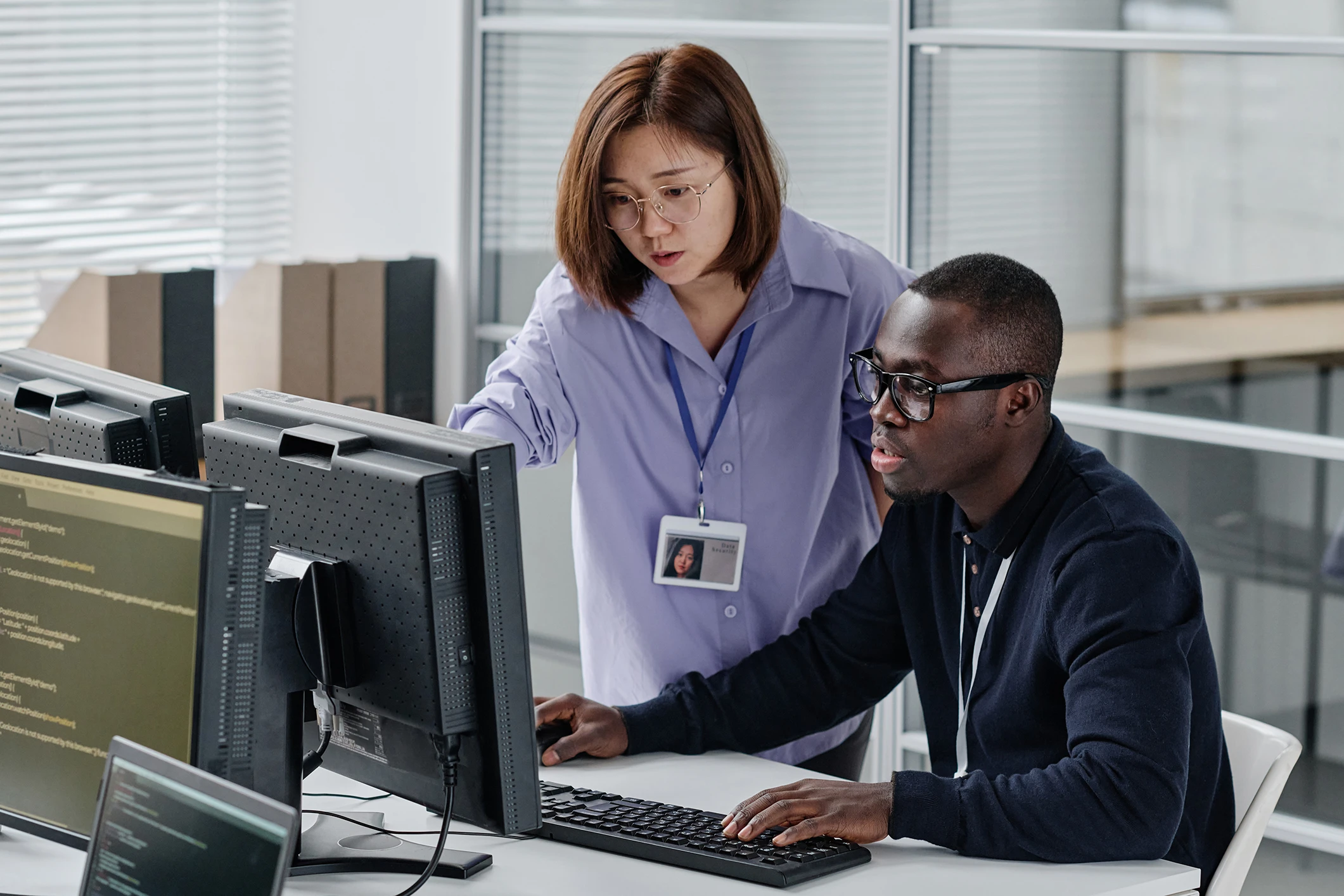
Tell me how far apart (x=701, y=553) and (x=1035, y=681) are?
0.53m

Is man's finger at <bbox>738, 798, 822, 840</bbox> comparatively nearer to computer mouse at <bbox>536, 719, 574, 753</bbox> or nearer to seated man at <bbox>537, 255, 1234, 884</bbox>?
seated man at <bbox>537, 255, 1234, 884</bbox>

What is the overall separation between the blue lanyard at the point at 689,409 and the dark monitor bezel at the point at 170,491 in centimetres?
88

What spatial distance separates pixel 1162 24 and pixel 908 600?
154cm

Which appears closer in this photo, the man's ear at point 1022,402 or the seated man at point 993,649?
the seated man at point 993,649

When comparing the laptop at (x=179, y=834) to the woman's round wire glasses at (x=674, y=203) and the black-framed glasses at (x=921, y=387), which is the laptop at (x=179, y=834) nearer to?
the black-framed glasses at (x=921, y=387)

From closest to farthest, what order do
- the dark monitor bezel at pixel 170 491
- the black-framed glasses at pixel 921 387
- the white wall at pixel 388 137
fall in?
Result: the dark monitor bezel at pixel 170 491 < the black-framed glasses at pixel 921 387 < the white wall at pixel 388 137

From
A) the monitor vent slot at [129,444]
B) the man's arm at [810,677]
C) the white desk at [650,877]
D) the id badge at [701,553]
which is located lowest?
the white desk at [650,877]

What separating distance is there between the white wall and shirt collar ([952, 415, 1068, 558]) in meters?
2.54

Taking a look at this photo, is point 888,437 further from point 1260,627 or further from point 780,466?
point 1260,627

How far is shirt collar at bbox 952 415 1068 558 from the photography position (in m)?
1.67

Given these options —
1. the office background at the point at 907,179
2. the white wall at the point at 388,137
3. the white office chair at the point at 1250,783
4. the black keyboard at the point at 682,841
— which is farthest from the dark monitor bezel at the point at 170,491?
the white wall at the point at 388,137

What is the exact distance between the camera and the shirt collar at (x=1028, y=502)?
1668 mm

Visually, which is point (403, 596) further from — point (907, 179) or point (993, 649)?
point (907, 179)

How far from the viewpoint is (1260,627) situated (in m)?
2.82
